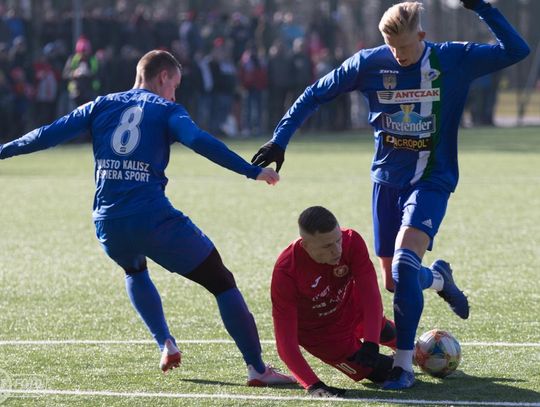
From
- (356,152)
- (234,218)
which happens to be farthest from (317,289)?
(356,152)

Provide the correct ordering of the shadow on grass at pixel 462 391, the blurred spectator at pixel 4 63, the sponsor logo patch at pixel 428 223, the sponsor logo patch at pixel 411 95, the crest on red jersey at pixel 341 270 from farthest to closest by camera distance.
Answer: the blurred spectator at pixel 4 63 < the sponsor logo patch at pixel 411 95 < the sponsor logo patch at pixel 428 223 < the crest on red jersey at pixel 341 270 < the shadow on grass at pixel 462 391

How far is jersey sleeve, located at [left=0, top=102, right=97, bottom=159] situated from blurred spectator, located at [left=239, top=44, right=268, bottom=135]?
21.1 m

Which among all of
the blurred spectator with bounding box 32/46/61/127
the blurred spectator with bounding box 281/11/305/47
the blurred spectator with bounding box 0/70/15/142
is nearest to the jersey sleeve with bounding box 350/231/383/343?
the blurred spectator with bounding box 0/70/15/142

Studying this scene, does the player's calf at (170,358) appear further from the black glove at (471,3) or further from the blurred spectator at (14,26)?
the blurred spectator at (14,26)

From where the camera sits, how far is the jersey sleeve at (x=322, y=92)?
676 cm

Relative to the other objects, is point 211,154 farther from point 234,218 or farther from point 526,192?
point 526,192

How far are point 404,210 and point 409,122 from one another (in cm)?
49

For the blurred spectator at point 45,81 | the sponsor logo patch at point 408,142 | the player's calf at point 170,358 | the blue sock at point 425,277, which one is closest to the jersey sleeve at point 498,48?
the sponsor logo patch at point 408,142

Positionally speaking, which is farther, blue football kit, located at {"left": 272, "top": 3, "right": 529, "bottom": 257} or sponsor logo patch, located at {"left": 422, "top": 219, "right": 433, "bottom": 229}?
blue football kit, located at {"left": 272, "top": 3, "right": 529, "bottom": 257}

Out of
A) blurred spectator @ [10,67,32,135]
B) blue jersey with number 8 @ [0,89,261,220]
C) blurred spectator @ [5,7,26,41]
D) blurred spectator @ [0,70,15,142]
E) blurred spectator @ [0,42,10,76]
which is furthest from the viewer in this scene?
blurred spectator @ [5,7,26,41]

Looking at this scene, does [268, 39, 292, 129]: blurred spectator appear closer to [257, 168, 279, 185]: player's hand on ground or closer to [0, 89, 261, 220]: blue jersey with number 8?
[0, 89, 261, 220]: blue jersey with number 8

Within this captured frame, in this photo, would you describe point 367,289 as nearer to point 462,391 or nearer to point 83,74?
point 462,391

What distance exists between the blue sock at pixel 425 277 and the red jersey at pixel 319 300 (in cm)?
50

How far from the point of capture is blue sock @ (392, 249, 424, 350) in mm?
6168
